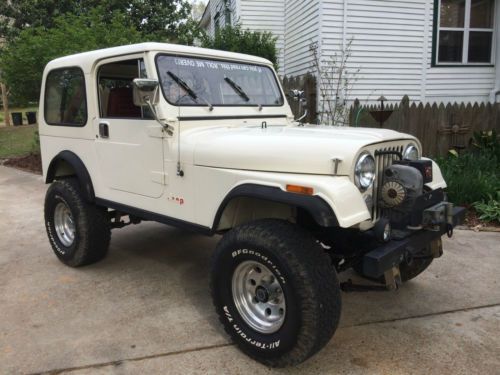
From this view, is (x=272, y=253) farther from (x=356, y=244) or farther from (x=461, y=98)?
(x=461, y=98)

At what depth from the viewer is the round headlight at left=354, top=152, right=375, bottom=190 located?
259cm

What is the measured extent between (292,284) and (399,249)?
669 mm

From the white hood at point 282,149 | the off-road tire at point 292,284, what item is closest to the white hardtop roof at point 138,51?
the white hood at point 282,149

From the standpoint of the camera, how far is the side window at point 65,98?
13.6 feet

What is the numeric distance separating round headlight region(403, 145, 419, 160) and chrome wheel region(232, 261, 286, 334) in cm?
125

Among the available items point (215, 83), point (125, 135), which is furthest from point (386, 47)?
point (125, 135)

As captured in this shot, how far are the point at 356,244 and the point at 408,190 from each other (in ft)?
1.69

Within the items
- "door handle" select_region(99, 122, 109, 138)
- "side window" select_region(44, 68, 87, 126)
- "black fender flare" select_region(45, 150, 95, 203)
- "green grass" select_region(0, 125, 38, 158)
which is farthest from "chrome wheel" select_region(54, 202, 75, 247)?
A: "green grass" select_region(0, 125, 38, 158)

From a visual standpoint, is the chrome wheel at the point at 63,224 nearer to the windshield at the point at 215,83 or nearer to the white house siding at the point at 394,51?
the windshield at the point at 215,83

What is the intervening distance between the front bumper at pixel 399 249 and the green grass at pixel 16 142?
1237cm

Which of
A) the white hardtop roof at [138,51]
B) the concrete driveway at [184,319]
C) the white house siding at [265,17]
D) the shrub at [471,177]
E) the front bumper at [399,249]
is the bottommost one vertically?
the concrete driveway at [184,319]

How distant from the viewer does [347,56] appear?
32.3 ft

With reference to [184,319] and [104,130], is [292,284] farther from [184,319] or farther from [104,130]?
[104,130]

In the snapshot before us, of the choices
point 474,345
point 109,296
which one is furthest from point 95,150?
point 474,345
